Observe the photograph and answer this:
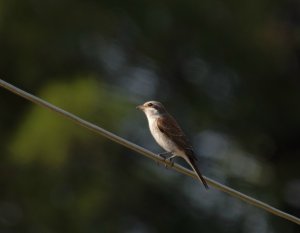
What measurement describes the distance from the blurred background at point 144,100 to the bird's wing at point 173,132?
4.95 m

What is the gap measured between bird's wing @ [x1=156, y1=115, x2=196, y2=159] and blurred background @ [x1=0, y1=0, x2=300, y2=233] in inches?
195

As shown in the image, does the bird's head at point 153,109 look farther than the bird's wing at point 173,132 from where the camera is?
Yes

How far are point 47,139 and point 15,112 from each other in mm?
1869

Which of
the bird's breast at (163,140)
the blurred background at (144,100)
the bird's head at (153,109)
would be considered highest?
the blurred background at (144,100)

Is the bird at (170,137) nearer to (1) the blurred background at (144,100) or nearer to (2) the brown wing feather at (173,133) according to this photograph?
(2) the brown wing feather at (173,133)

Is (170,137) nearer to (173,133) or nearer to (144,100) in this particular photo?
(173,133)

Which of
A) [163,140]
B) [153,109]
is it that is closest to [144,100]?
[153,109]

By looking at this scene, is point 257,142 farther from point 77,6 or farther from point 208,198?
point 77,6

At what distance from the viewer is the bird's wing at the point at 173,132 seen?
29.8 ft

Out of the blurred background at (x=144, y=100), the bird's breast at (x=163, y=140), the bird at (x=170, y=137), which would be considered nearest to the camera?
the bird at (x=170, y=137)

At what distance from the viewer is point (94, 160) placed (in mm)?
14547

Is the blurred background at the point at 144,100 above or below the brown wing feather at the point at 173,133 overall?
above

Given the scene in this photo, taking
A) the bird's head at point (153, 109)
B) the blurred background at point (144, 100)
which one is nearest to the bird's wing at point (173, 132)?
the bird's head at point (153, 109)

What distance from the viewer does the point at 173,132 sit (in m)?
9.22
